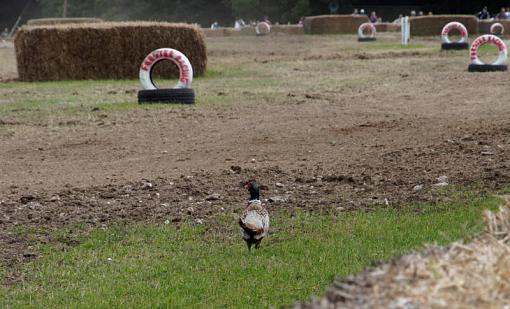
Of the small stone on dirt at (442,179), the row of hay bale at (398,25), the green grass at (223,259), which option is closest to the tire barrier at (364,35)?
the row of hay bale at (398,25)

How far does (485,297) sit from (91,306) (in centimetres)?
479

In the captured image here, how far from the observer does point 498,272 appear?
2500 millimetres

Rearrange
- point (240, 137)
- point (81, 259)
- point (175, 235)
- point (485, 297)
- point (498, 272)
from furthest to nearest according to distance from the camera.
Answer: point (240, 137) → point (175, 235) → point (81, 259) → point (498, 272) → point (485, 297)

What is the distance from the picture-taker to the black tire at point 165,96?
60.8 ft

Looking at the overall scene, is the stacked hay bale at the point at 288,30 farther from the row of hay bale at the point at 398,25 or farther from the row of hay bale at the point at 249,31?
the row of hay bale at the point at 398,25

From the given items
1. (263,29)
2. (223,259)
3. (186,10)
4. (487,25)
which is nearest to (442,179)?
(223,259)

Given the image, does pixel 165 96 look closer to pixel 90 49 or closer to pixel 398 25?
pixel 90 49

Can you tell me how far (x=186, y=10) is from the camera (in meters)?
83.6

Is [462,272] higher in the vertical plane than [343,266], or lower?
higher

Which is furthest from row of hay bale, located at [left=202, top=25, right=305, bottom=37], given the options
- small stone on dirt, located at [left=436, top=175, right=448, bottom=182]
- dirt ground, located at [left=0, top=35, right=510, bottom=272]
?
small stone on dirt, located at [left=436, top=175, right=448, bottom=182]

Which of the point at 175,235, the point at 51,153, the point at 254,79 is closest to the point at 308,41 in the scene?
the point at 254,79

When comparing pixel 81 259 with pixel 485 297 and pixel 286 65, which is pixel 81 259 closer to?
pixel 485 297

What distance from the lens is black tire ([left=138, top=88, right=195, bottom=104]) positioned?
730 inches

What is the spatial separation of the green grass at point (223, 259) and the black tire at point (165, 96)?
9659mm
